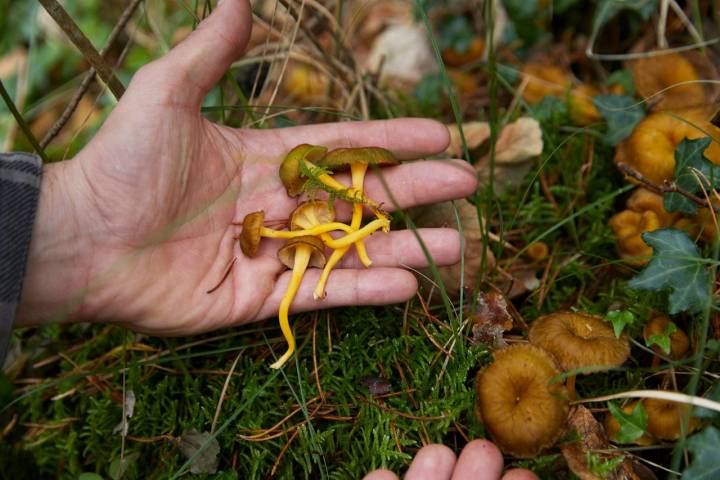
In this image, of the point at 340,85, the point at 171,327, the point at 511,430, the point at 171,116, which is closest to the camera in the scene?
the point at 511,430

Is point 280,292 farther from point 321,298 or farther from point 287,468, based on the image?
point 287,468

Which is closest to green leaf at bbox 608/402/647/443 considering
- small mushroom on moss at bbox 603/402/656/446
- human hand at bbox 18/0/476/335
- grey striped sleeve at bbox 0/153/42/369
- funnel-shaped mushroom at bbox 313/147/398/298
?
small mushroom on moss at bbox 603/402/656/446

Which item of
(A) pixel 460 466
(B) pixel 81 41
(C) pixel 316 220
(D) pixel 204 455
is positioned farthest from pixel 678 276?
(B) pixel 81 41

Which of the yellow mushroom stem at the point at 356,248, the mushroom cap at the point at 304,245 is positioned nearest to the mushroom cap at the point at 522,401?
the yellow mushroom stem at the point at 356,248

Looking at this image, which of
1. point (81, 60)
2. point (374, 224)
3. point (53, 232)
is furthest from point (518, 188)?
point (81, 60)

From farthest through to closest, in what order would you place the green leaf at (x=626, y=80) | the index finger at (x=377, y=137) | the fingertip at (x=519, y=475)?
the green leaf at (x=626, y=80)
the index finger at (x=377, y=137)
the fingertip at (x=519, y=475)

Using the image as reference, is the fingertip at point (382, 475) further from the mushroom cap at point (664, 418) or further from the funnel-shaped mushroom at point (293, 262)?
the mushroom cap at point (664, 418)
